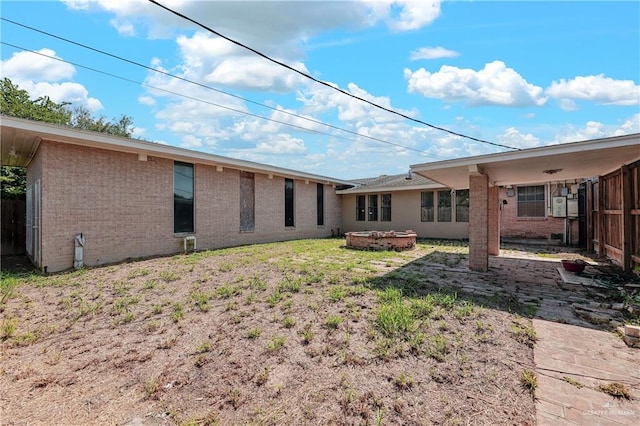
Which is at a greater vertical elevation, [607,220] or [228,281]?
[607,220]

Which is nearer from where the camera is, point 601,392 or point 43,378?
point 601,392

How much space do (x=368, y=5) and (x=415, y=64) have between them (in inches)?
182

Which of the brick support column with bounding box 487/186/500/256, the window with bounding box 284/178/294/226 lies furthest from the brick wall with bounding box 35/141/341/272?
the brick support column with bounding box 487/186/500/256

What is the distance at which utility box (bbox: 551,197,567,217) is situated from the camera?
11.8 metres

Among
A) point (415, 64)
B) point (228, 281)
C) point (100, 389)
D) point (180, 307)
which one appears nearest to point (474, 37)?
point (415, 64)

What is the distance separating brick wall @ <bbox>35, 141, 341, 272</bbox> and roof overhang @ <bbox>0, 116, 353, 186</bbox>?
0.30m

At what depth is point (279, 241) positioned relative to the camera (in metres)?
13.9

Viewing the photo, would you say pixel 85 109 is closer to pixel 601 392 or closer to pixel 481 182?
pixel 481 182

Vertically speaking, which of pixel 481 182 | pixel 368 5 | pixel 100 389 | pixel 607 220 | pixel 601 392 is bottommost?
pixel 100 389

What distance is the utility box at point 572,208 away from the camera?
1158 centimetres

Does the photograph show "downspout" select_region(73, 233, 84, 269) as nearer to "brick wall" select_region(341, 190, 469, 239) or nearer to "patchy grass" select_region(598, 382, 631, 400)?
"patchy grass" select_region(598, 382, 631, 400)

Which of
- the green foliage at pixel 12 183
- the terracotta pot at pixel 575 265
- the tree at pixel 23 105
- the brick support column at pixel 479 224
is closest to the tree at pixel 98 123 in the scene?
the tree at pixel 23 105

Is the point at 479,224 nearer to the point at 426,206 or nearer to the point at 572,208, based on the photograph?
the point at 572,208

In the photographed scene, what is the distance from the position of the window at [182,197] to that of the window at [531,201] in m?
12.9
